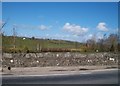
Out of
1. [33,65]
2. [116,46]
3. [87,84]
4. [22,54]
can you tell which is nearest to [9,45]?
[22,54]

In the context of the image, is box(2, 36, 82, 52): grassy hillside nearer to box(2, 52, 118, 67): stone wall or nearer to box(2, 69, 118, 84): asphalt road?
box(2, 52, 118, 67): stone wall

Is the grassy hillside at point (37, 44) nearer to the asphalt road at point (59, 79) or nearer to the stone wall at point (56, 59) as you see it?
the stone wall at point (56, 59)

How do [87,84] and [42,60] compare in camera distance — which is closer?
[87,84]

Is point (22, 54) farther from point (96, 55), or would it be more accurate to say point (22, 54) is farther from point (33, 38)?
point (33, 38)

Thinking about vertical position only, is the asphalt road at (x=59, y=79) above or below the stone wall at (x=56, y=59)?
below

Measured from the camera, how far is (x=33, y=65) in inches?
1104

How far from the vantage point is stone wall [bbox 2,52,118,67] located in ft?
93.3

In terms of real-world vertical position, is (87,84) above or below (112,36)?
below

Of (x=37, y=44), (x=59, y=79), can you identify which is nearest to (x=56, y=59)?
(x=37, y=44)

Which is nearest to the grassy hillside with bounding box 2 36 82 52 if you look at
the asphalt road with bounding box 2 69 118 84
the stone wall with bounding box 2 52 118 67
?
the stone wall with bounding box 2 52 118 67

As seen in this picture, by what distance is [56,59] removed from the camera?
100 feet

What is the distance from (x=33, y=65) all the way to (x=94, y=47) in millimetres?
15549

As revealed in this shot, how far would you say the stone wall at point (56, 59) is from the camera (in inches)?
1120

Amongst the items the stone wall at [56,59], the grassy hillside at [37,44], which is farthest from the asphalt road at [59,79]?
the grassy hillside at [37,44]
